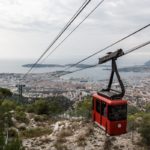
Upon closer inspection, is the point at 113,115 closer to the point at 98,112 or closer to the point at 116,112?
the point at 116,112

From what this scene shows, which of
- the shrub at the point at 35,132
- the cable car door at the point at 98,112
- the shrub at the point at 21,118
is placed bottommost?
the shrub at the point at 35,132

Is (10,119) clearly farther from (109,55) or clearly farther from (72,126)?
(109,55)

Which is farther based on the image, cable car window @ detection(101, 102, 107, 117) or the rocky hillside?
the rocky hillside

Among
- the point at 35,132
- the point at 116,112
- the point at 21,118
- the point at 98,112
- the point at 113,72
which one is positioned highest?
the point at 113,72

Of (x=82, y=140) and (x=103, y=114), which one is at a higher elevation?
(x=103, y=114)

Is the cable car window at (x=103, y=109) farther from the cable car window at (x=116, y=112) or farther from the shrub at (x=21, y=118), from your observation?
the shrub at (x=21, y=118)

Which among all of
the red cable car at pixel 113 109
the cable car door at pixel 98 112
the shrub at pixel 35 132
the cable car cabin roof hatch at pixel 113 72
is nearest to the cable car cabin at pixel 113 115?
the red cable car at pixel 113 109

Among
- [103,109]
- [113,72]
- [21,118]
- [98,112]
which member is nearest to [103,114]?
[103,109]

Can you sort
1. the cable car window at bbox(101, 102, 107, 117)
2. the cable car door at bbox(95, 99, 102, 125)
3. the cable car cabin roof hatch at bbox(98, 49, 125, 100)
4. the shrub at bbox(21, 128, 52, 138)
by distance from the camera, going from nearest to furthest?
the cable car cabin roof hatch at bbox(98, 49, 125, 100), the cable car window at bbox(101, 102, 107, 117), the cable car door at bbox(95, 99, 102, 125), the shrub at bbox(21, 128, 52, 138)

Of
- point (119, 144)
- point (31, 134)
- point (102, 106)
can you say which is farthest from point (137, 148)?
point (31, 134)

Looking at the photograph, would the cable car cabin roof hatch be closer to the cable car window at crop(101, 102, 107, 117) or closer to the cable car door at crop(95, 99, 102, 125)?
the cable car window at crop(101, 102, 107, 117)

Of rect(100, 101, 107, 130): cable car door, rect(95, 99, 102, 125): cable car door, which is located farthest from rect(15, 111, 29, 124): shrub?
rect(100, 101, 107, 130): cable car door
